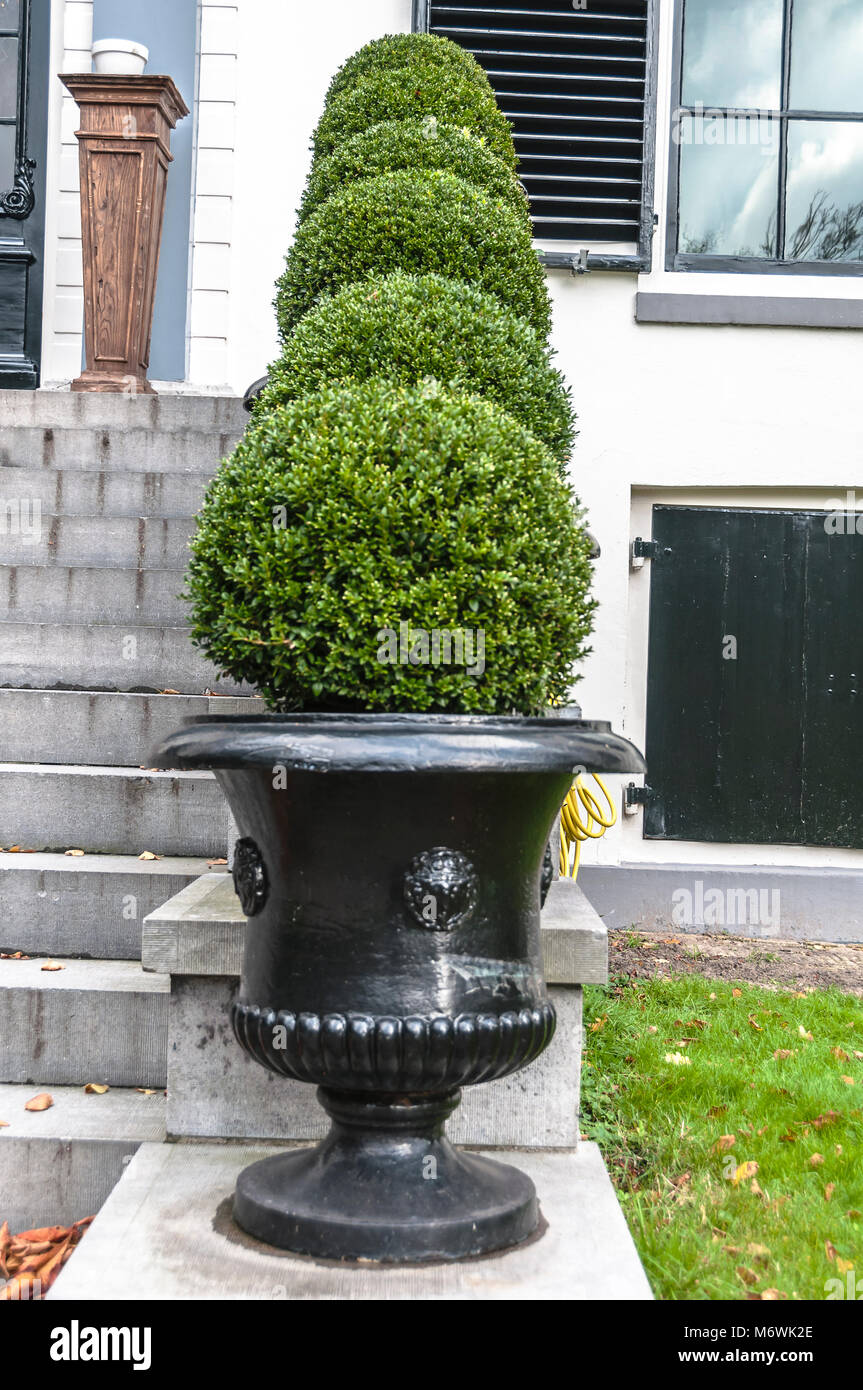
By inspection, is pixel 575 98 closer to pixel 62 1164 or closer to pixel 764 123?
pixel 764 123

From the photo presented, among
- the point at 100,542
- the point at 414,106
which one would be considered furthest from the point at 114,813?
the point at 414,106

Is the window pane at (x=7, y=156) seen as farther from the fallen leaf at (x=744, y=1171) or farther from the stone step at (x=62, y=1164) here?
the fallen leaf at (x=744, y=1171)

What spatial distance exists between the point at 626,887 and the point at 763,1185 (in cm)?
293

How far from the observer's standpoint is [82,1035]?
291 centimetres

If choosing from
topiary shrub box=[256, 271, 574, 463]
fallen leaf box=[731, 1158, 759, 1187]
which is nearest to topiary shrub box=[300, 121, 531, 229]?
topiary shrub box=[256, 271, 574, 463]

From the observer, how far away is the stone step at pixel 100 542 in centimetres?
454

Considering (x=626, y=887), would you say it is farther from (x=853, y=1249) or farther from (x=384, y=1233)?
(x=384, y=1233)

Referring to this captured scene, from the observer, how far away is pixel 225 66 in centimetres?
674

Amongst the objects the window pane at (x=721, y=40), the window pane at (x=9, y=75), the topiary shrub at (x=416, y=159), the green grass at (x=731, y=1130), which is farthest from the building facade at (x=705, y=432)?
the window pane at (x=9, y=75)

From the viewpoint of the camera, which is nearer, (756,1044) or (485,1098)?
(485,1098)

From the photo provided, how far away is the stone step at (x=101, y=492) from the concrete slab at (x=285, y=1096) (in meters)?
2.61

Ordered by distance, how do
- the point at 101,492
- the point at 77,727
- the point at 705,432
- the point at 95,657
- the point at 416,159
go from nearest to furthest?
1. the point at 77,727
2. the point at 416,159
3. the point at 95,657
4. the point at 101,492
5. the point at 705,432

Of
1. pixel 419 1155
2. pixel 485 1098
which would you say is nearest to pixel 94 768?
pixel 485 1098

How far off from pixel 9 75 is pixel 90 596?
154 inches
